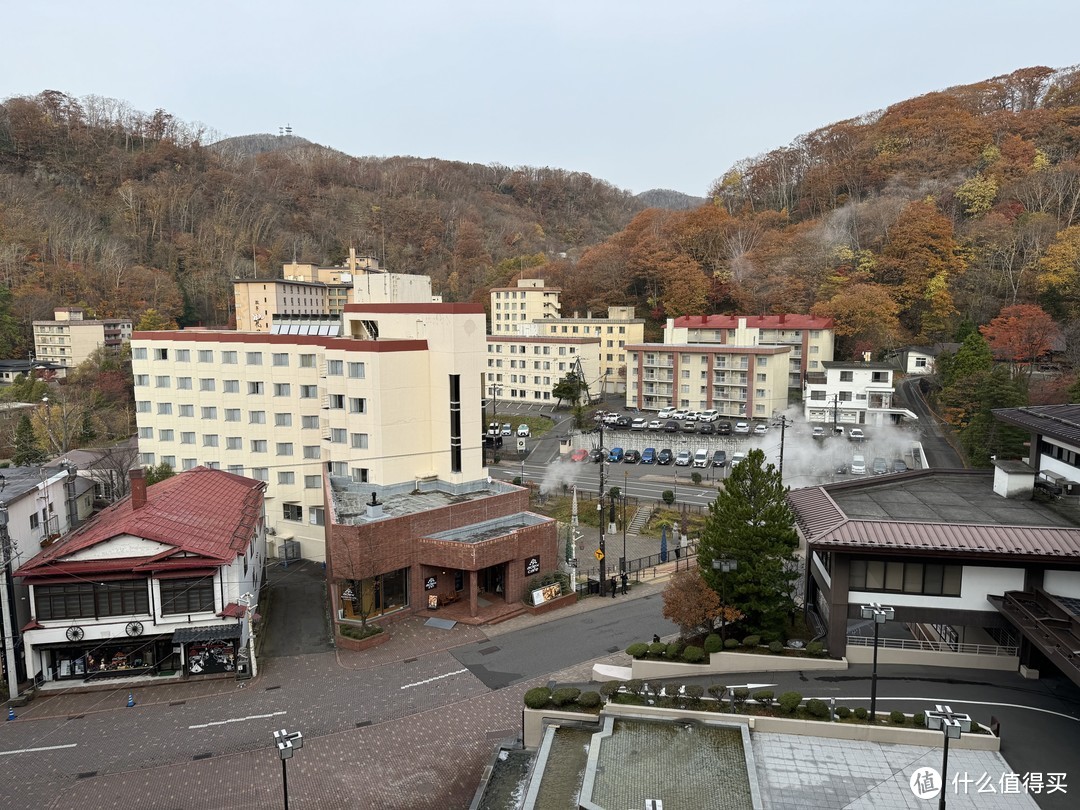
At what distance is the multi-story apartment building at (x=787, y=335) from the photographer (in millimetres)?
Result: 56875

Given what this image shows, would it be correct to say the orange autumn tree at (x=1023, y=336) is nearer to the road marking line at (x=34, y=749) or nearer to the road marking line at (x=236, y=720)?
the road marking line at (x=236, y=720)

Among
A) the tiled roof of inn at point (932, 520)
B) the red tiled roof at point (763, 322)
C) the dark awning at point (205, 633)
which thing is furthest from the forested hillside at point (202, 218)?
the tiled roof of inn at point (932, 520)

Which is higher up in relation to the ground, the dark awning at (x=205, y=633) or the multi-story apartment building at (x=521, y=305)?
the multi-story apartment building at (x=521, y=305)

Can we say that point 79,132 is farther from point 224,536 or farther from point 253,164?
point 224,536

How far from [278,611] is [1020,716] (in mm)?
23403

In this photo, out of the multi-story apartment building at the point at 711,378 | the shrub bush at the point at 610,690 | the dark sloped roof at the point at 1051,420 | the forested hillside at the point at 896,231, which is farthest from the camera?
the forested hillside at the point at 896,231

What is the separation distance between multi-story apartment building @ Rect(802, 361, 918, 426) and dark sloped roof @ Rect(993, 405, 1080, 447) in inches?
1053

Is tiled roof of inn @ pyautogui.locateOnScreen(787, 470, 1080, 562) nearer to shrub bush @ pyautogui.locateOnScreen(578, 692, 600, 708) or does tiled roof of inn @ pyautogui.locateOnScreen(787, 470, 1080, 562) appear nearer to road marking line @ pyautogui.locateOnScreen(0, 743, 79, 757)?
shrub bush @ pyautogui.locateOnScreen(578, 692, 600, 708)

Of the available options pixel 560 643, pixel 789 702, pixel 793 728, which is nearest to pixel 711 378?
pixel 560 643

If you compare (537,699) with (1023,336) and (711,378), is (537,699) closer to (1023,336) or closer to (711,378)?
(711,378)

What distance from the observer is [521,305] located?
76625mm

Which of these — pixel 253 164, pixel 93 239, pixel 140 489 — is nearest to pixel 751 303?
pixel 140 489

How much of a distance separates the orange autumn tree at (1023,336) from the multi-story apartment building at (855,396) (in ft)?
23.2

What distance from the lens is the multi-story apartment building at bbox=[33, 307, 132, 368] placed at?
67.1 meters
